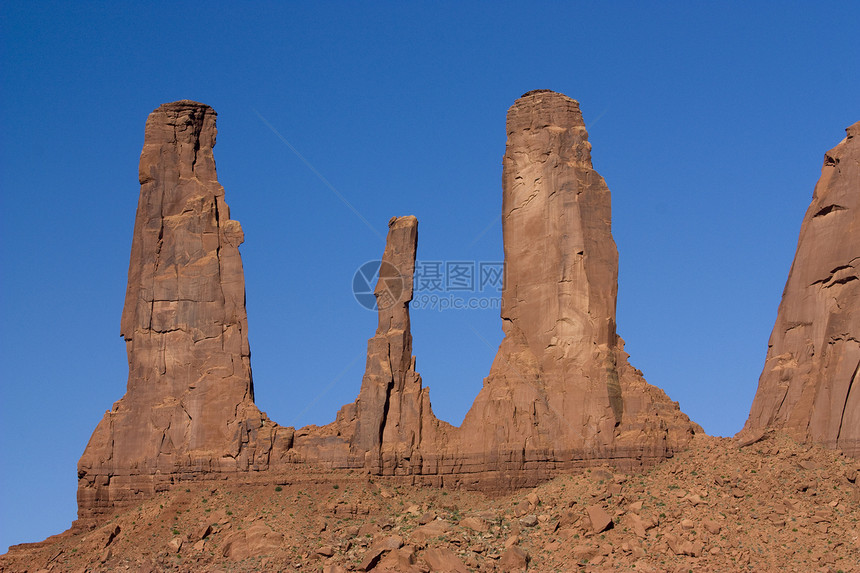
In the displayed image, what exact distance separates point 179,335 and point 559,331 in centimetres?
1834

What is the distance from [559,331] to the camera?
82500 millimetres

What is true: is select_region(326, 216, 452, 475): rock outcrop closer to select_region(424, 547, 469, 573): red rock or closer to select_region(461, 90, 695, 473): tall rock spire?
select_region(461, 90, 695, 473): tall rock spire

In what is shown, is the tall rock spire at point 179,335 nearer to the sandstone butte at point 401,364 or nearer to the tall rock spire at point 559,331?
the sandstone butte at point 401,364

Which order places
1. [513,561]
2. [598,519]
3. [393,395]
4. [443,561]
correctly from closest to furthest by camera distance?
[443,561] → [513,561] → [598,519] → [393,395]

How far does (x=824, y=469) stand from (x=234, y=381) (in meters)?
27.7

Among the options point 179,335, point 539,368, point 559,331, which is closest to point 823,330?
point 559,331

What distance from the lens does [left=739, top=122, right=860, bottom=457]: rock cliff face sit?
76.4 meters

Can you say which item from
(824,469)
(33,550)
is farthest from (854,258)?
(33,550)

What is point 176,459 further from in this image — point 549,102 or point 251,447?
point 549,102

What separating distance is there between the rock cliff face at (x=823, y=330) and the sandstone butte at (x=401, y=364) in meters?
4.78

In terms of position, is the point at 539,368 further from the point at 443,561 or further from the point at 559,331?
the point at 443,561

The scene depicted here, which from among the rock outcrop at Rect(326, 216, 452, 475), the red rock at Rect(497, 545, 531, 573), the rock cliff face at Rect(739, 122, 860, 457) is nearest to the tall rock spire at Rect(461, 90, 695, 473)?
the rock outcrop at Rect(326, 216, 452, 475)

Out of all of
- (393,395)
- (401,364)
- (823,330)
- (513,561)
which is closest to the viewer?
(513,561)

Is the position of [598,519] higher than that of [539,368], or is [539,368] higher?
[539,368]
